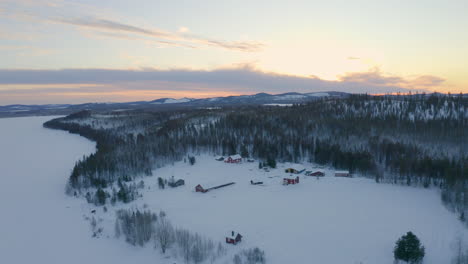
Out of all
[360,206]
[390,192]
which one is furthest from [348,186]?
[360,206]

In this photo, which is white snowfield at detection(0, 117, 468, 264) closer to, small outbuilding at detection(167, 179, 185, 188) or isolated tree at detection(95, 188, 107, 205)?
isolated tree at detection(95, 188, 107, 205)

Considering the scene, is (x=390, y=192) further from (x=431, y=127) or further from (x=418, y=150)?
(x=431, y=127)

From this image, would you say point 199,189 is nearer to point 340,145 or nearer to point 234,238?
point 234,238

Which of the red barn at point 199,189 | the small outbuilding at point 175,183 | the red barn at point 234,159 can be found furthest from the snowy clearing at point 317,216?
the red barn at point 234,159

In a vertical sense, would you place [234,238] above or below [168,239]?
above

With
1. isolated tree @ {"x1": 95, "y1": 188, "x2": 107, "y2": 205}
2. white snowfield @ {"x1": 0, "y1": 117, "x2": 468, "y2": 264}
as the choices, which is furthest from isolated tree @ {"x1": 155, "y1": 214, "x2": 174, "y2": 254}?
isolated tree @ {"x1": 95, "y1": 188, "x2": 107, "y2": 205}

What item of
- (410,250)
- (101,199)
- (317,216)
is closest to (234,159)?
(101,199)
